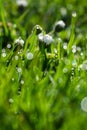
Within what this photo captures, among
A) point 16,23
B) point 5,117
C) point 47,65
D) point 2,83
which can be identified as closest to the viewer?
point 5,117

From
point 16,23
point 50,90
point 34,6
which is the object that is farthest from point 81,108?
point 34,6

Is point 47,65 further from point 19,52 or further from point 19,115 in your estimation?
point 19,115

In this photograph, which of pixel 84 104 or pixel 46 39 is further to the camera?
pixel 46 39

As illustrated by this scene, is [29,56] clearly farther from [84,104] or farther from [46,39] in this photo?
[84,104]

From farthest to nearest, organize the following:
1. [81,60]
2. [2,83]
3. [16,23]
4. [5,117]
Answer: [16,23] < [81,60] < [2,83] < [5,117]

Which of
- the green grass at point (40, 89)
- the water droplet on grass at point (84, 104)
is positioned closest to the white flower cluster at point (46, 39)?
the green grass at point (40, 89)

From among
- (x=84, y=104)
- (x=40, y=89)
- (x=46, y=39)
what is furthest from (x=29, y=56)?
(x=84, y=104)

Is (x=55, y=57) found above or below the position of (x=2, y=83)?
above

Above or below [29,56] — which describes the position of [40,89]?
below

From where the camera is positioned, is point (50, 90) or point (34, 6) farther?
point (34, 6)

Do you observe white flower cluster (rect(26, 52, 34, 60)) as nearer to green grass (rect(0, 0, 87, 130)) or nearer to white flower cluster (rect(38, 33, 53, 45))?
green grass (rect(0, 0, 87, 130))

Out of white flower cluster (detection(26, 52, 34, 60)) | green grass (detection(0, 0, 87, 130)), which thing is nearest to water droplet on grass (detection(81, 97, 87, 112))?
green grass (detection(0, 0, 87, 130))
